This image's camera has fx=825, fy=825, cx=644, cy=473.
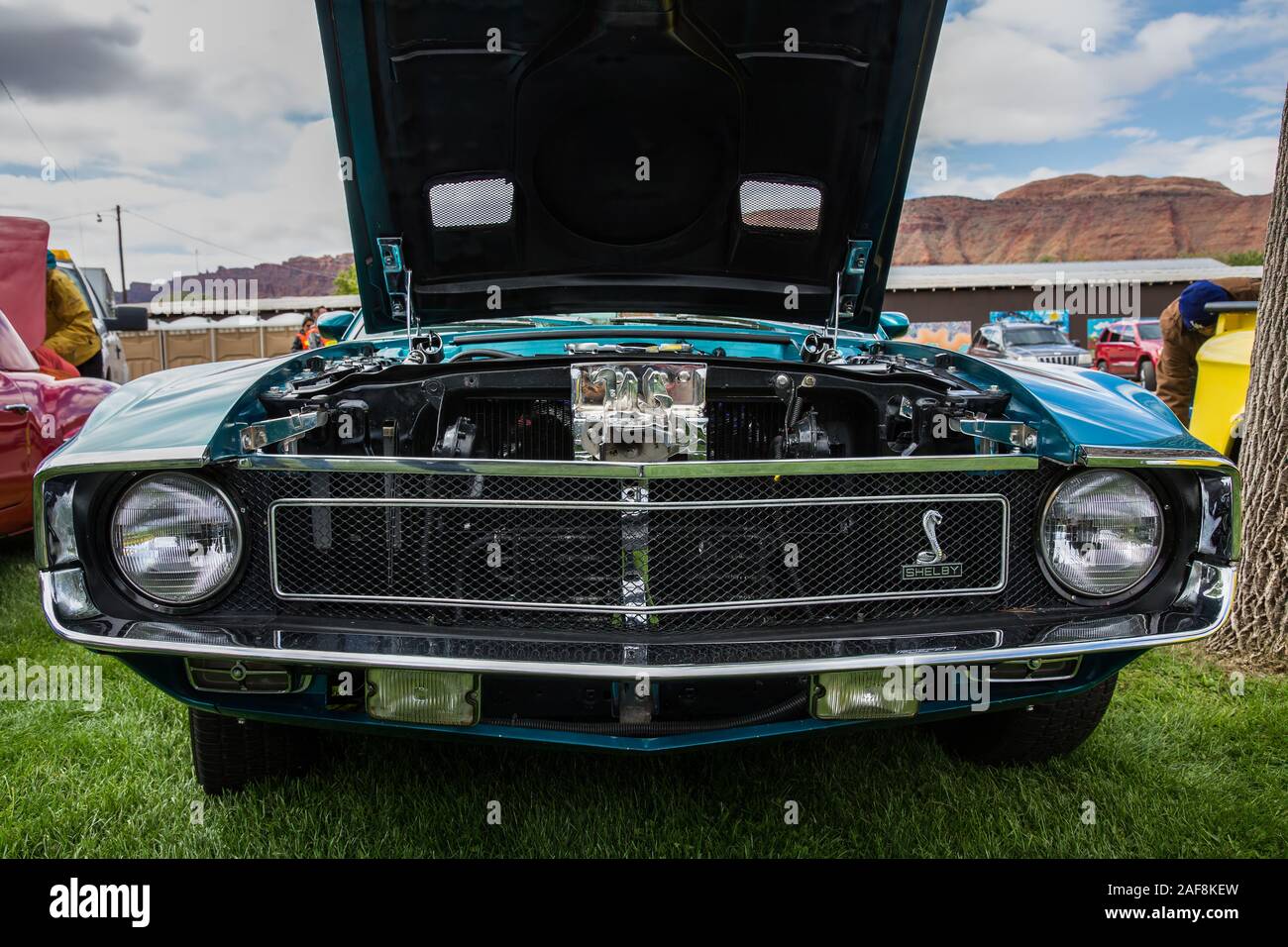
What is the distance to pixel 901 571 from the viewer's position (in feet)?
5.71

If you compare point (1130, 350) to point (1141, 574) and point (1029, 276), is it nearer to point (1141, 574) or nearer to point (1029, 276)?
point (1029, 276)

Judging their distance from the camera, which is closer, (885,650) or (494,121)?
(885,650)

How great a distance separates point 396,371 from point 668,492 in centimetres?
76

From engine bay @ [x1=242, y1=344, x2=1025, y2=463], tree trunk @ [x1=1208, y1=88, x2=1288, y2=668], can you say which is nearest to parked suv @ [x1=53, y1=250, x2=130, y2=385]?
engine bay @ [x1=242, y1=344, x2=1025, y2=463]

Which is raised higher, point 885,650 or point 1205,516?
point 1205,516

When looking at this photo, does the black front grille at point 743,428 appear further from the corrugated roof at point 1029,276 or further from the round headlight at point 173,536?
the corrugated roof at point 1029,276

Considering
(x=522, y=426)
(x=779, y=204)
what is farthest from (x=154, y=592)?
(x=779, y=204)

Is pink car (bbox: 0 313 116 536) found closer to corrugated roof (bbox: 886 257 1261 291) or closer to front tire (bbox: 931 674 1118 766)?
front tire (bbox: 931 674 1118 766)

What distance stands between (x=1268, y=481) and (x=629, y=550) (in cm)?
250

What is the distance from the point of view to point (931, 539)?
1727 millimetres

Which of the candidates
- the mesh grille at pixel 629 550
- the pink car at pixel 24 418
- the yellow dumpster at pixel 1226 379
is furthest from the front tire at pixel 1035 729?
the pink car at pixel 24 418

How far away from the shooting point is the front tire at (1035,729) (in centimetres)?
212
